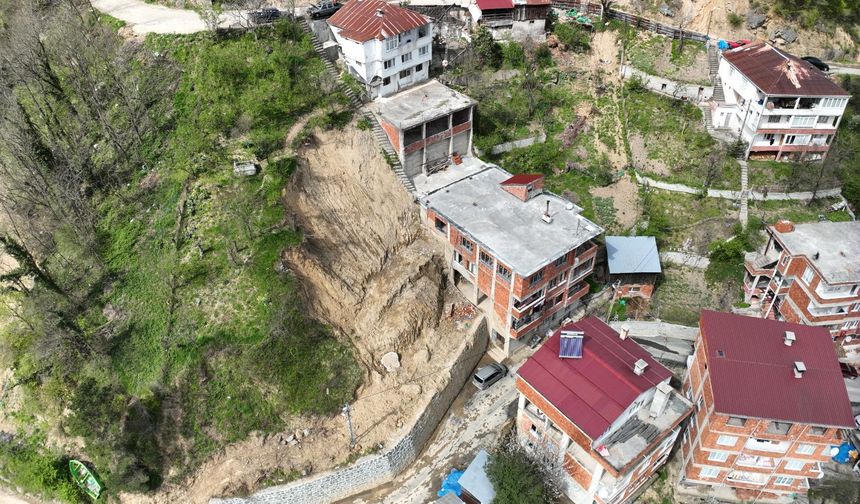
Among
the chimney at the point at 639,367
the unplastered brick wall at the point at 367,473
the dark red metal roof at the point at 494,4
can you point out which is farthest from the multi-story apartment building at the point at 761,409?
the dark red metal roof at the point at 494,4

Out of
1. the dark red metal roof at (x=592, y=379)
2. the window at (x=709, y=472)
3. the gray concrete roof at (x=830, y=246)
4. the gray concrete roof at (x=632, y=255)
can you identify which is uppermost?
the gray concrete roof at (x=830, y=246)

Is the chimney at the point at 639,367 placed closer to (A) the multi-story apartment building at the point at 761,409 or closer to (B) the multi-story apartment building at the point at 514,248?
(A) the multi-story apartment building at the point at 761,409

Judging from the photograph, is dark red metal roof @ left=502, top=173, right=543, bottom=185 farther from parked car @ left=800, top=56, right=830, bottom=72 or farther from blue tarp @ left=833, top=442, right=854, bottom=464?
parked car @ left=800, top=56, right=830, bottom=72

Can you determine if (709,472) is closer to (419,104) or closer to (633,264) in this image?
(633,264)

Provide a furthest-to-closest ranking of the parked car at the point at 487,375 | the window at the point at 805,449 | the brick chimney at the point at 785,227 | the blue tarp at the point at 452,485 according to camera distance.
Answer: the brick chimney at the point at 785,227 → the parked car at the point at 487,375 → the blue tarp at the point at 452,485 → the window at the point at 805,449

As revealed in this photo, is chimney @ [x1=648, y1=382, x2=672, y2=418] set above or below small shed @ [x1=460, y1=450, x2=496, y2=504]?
above

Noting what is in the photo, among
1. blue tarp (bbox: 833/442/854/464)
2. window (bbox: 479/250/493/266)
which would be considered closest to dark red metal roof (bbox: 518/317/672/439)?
window (bbox: 479/250/493/266)
